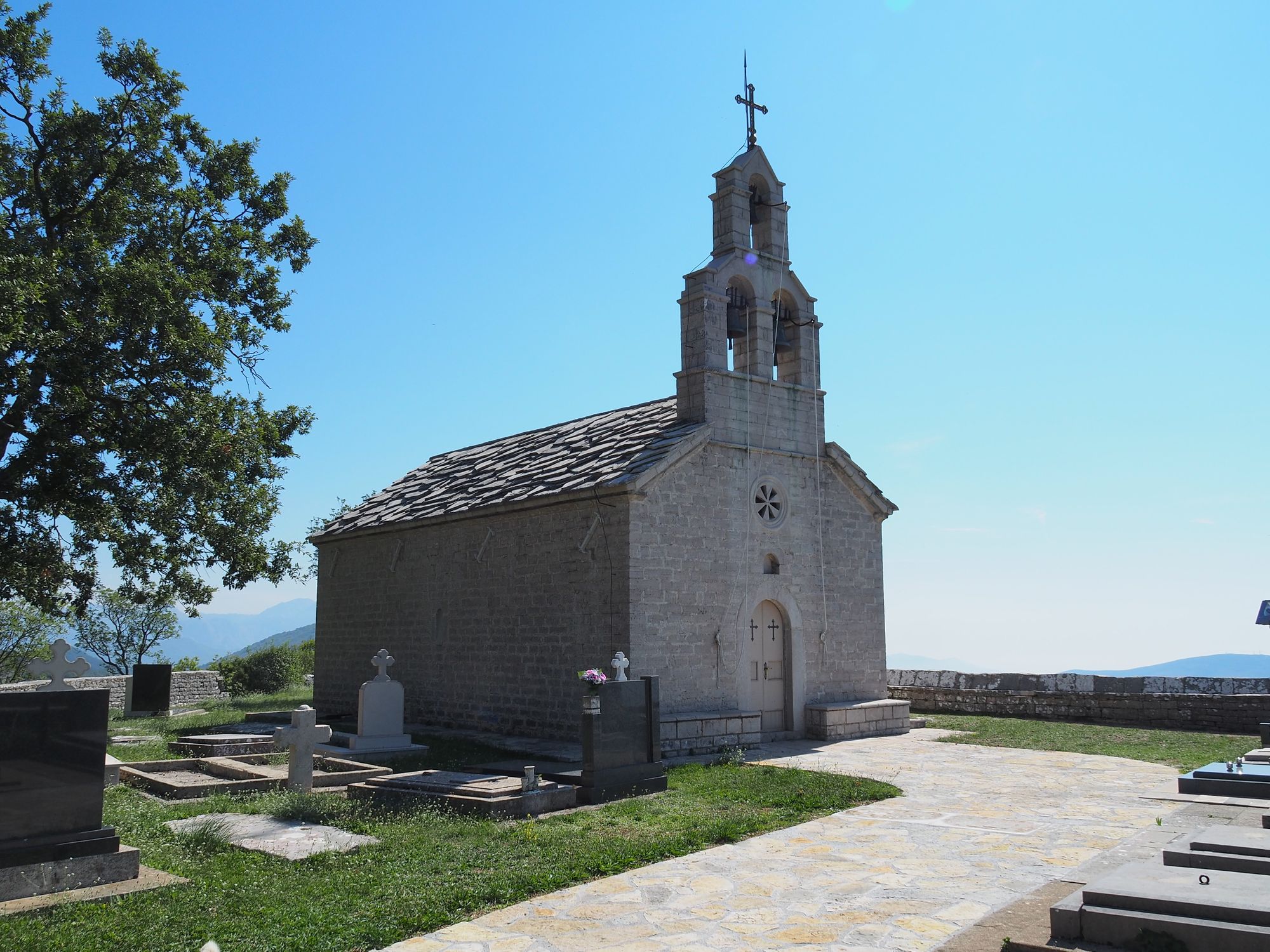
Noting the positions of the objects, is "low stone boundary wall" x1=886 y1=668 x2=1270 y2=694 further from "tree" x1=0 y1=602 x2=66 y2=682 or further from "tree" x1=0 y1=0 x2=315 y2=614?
"tree" x1=0 y1=602 x2=66 y2=682

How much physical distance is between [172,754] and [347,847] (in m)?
8.65

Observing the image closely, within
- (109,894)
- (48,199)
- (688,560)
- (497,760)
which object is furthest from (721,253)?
(109,894)

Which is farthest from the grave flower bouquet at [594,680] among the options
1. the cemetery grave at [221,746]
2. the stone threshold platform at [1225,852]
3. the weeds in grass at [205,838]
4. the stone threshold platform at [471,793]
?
the cemetery grave at [221,746]

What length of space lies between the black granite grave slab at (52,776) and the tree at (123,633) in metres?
36.4

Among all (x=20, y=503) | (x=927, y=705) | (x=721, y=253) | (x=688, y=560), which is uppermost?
(x=721, y=253)

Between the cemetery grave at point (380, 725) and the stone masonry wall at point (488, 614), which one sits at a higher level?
the stone masonry wall at point (488, 614)

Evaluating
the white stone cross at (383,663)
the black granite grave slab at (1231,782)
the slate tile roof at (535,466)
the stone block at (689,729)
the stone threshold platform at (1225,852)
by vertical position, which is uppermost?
the slate tile roof at (535,466)

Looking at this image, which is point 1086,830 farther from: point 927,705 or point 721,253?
point 927,705

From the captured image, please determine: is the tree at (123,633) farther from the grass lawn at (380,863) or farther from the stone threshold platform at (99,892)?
the stone threshold platform at (99,892)

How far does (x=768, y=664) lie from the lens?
1770 cm

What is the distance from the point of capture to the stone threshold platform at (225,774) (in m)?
11.9

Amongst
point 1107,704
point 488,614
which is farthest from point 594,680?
point 1107,704

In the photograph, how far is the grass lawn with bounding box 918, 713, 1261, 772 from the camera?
15.0 metres

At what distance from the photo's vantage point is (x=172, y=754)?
15.5 meters
